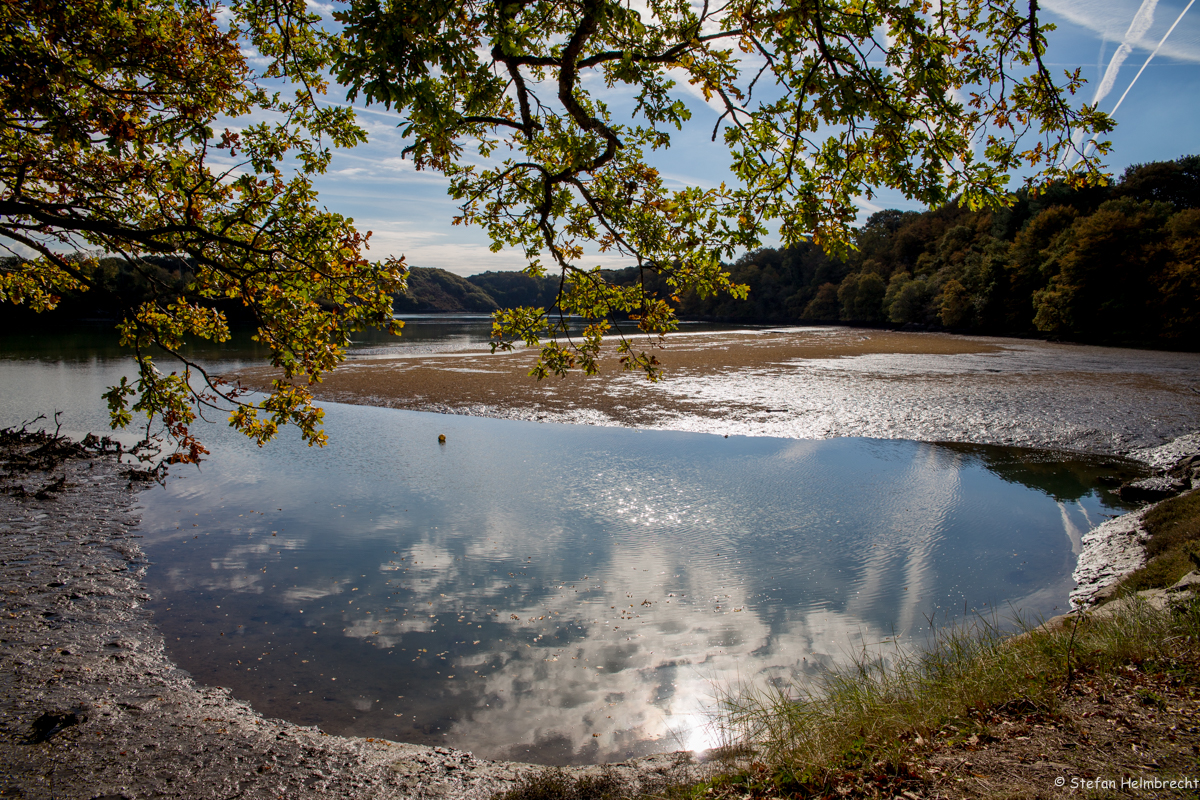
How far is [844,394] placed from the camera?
22.9 m

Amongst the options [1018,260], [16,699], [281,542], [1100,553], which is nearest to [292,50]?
[16,699]

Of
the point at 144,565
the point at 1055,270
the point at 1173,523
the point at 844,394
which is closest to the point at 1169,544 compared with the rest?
the point at 1173,523

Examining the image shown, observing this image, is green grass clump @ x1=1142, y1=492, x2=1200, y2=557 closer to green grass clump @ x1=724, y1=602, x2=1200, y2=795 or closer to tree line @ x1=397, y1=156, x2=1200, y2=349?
green grass clump @ x1=724, y1=602, x2=1200, y2=795

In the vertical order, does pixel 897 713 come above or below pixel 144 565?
above

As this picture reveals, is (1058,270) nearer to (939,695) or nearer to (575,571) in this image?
(575,571)

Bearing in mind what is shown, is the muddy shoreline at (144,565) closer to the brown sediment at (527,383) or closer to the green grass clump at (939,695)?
the brown sediment at (527,383)

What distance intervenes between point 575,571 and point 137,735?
516 centimetres

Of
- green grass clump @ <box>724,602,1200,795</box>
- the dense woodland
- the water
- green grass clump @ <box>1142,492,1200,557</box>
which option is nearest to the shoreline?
the water

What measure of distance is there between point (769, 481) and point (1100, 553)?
221 inches

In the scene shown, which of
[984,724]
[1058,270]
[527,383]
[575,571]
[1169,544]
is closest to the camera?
[984,724]

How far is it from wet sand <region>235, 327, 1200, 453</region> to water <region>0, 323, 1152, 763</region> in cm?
247

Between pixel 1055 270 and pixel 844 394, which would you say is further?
pixel 1055 270

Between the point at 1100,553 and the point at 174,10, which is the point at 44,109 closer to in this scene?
the point at 174,10

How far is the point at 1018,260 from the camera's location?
58.2 m
